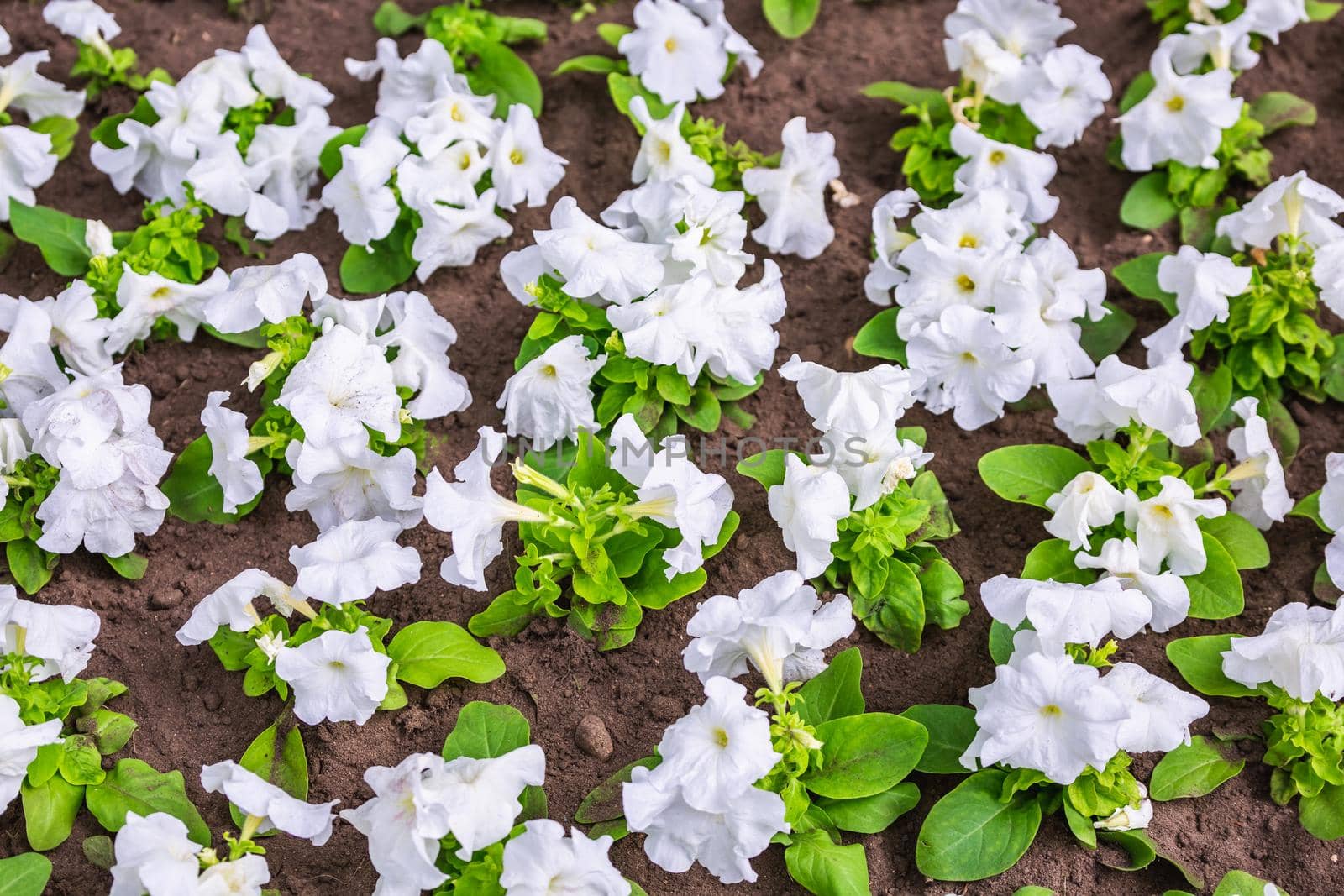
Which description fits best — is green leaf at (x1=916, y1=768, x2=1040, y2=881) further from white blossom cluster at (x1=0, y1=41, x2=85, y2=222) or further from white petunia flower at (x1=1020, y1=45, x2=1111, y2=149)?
white blossom cluster at (x1=0, y1=41, x2=85, y2=222)

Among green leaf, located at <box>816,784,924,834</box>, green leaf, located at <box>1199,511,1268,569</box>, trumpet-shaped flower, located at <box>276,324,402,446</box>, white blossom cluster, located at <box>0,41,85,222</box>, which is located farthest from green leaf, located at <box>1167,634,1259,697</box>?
white blossom cluster, located at <box>0,41,85,222</box>

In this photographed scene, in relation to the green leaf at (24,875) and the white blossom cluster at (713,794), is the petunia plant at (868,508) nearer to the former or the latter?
the white blossom cluster at (713,794)

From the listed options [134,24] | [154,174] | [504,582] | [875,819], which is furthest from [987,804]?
[134,24]

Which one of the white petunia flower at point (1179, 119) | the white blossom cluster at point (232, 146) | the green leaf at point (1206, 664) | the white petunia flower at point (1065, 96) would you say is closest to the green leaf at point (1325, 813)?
the green leaf at point (1206, 664)

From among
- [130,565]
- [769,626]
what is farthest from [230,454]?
[769,626]

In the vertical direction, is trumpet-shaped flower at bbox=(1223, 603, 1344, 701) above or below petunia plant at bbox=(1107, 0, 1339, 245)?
below

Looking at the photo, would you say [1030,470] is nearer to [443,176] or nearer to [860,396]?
[860,396]

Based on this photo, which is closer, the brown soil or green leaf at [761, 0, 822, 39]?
the brown soil
